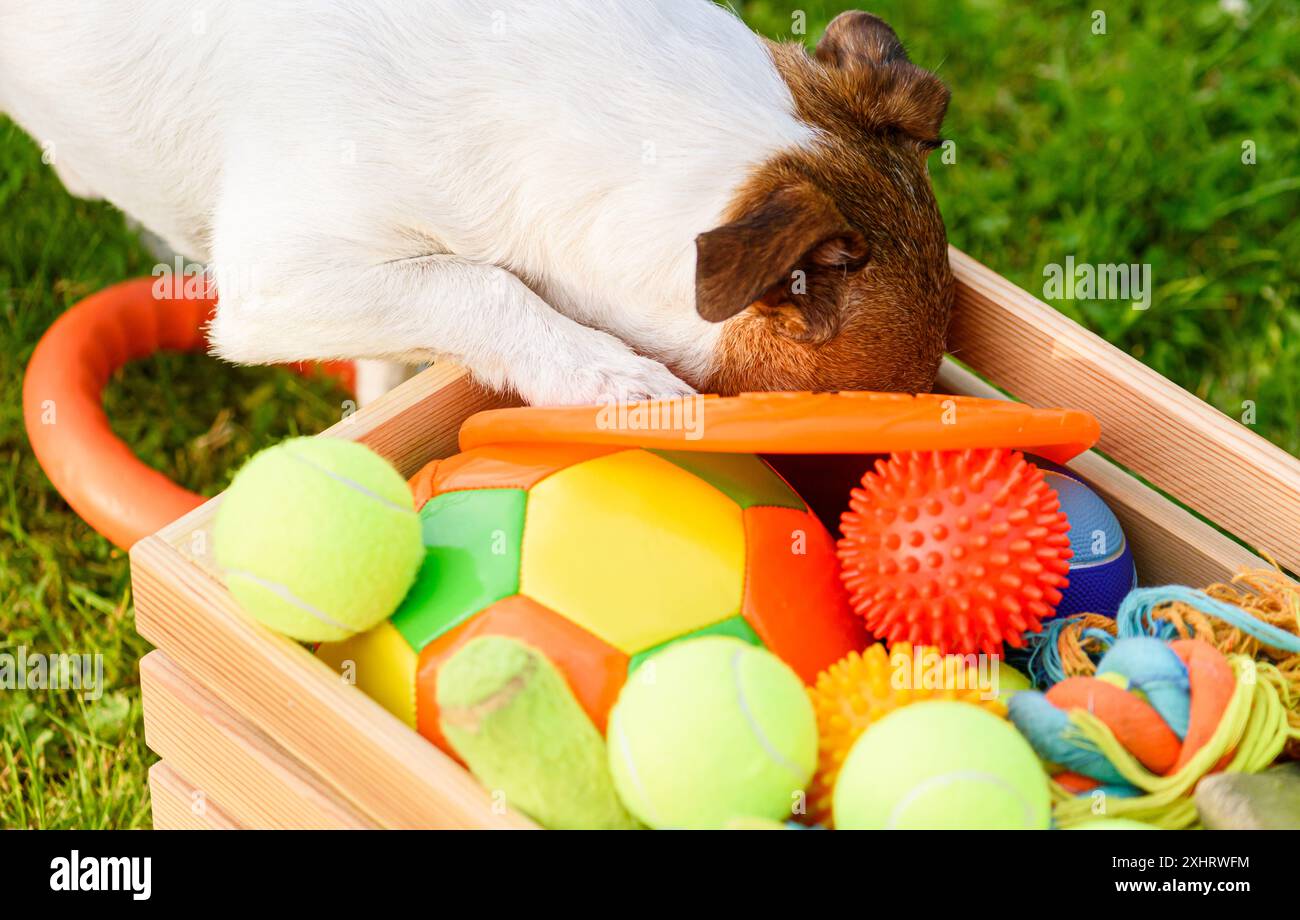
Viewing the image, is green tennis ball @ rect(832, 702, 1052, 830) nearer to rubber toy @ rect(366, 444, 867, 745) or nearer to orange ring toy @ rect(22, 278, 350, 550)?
rubber toy @ rect(366, 444, 867, 745)

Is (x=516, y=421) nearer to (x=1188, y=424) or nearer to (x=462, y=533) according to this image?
(x=462, y=533)

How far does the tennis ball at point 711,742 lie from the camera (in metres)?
1.50

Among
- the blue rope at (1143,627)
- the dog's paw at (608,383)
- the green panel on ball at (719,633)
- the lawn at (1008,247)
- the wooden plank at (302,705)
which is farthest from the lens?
the lawn at (1008,247)

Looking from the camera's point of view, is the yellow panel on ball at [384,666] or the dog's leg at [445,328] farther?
the dog's leg at [445,328]

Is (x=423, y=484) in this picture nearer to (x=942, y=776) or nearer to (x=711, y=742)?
(x=711, y=742)

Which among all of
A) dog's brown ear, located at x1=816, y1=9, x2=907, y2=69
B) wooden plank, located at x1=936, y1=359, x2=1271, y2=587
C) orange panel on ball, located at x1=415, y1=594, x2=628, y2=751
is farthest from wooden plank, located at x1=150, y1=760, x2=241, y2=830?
dog's brown ear, located at x1=816, y1=9, x2=907, y2=69

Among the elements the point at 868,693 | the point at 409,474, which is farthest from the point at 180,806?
the point at 868,693

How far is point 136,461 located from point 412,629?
1058mm

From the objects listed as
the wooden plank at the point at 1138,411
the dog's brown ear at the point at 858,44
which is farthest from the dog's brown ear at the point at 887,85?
the wooden plank at the point at 1138,411

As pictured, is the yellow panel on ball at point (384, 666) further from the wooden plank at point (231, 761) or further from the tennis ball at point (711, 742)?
the tennis ball at point (711, 742)

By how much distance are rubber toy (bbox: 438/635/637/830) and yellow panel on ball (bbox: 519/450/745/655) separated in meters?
0.16
